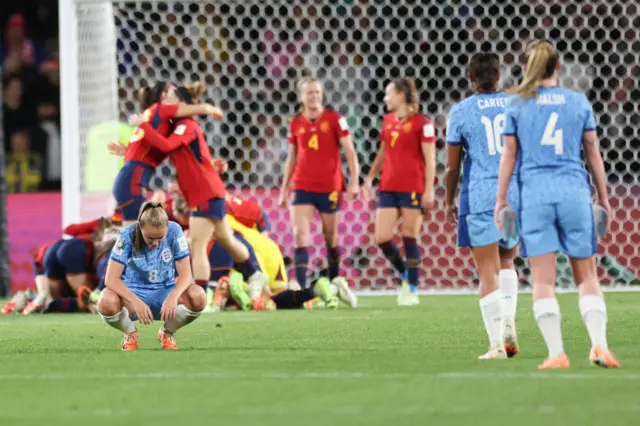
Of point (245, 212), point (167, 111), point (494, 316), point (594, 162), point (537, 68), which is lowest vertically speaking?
point (494, 316)

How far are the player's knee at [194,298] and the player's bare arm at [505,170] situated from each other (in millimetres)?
1729

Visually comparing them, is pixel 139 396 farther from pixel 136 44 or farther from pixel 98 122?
pixel 136 44

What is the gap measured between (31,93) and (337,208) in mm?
5619

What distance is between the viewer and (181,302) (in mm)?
6809

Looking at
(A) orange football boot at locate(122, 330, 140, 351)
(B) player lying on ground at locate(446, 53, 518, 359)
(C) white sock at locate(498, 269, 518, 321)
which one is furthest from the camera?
(A) orange football boot at locate(122, 330, 140, 351)

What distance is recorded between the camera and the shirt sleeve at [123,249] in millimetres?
6793

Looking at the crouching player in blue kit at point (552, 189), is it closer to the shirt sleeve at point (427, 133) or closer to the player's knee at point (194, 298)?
the player's knee at point (194, 298)

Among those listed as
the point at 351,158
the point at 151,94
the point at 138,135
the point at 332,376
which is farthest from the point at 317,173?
the point at 332,376

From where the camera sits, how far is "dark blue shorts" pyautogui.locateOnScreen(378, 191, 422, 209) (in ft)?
38.3

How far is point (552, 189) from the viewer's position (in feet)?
18.0

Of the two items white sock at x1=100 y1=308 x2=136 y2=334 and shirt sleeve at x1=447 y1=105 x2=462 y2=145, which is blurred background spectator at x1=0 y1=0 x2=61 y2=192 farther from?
shirt sleeve at x1=447 y1=105 x2=462 y2=145

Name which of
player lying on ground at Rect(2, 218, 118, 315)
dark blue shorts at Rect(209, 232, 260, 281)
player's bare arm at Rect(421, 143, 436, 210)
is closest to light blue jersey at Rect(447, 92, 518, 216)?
player's bare arm at Rect(421, 143, 436, 210)

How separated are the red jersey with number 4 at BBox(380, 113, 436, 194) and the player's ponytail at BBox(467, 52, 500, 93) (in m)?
5.22

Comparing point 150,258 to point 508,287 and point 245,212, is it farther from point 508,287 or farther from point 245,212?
point 245,212
